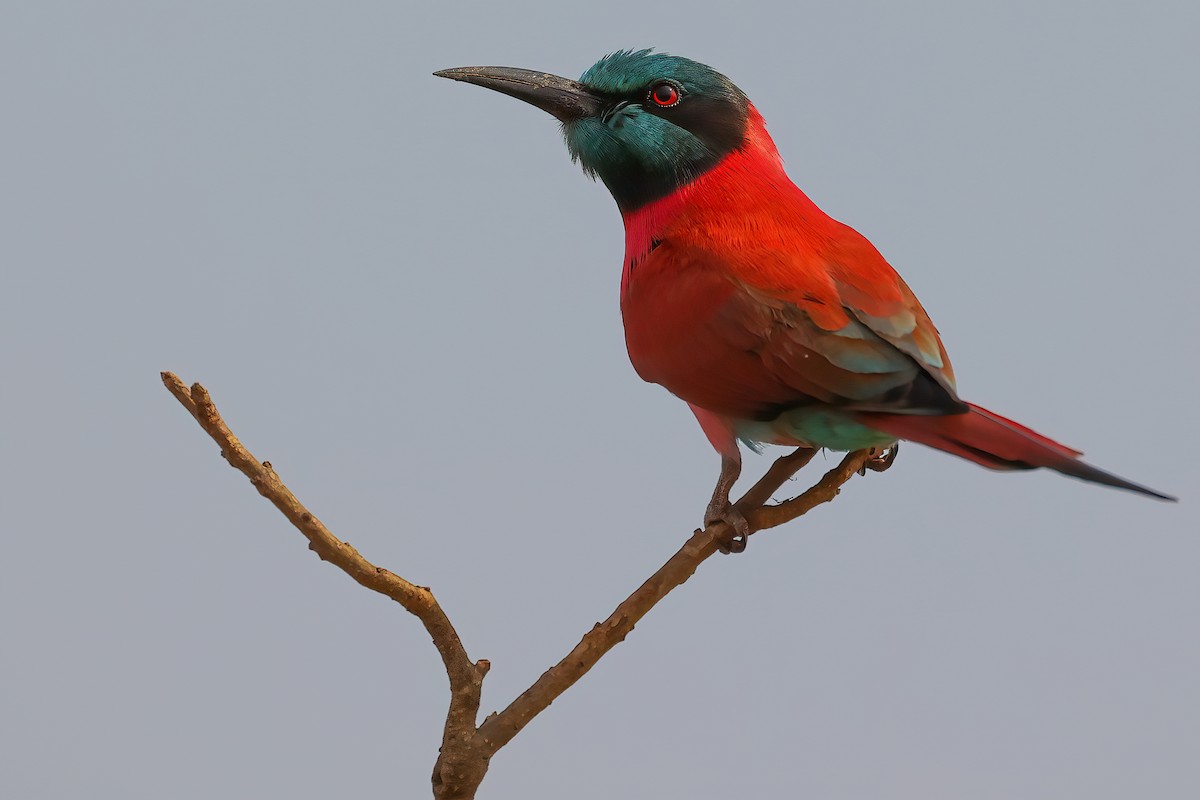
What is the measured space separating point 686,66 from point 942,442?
98 cm

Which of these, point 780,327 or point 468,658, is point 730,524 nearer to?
point 780,327

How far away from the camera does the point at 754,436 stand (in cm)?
234

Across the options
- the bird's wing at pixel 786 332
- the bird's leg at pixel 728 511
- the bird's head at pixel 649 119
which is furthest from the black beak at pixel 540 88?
the bird's leg at pixel 728 511

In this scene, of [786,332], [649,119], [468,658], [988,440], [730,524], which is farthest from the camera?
[649,119]

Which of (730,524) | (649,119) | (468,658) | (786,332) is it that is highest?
(649,119)

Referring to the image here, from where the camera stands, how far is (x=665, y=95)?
8.17 feet

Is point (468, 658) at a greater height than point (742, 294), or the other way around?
point (742, 294)

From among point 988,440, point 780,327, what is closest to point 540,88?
point 780,327

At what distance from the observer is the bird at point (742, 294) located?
6.64 ft

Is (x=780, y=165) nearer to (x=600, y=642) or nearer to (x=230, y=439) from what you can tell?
(x=600, y=642)

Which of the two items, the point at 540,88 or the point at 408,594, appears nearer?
the point at 408,594

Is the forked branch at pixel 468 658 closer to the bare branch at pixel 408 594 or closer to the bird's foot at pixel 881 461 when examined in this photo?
the bare branch at pixel 408 594

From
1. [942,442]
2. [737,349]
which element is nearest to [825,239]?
[737,349]

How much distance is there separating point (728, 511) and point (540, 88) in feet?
3.12
